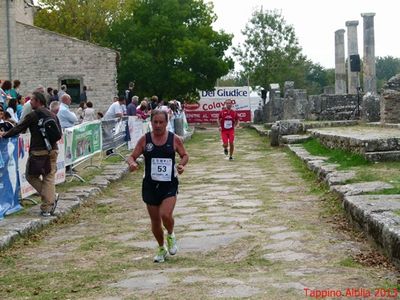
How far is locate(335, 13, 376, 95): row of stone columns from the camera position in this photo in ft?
116

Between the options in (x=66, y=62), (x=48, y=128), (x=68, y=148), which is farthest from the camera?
(x=66, y=62)

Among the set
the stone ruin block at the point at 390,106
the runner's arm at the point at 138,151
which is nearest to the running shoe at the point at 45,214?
the runner's arm at the point at 138,151

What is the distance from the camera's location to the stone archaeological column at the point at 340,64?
131 feet

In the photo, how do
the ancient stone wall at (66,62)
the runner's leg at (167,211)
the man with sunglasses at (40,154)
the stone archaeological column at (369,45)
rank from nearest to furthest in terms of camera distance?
the runner's leg at (167,211), the man with sunglasses at (40,154), the ancient stone wall at (66,62), the stone archaeological column at (369,45)

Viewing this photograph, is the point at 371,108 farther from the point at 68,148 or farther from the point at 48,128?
the point at 48,128

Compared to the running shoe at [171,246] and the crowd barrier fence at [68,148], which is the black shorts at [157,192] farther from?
the crowd barrier fence at [68,148]

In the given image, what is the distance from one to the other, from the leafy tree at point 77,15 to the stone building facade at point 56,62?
16401mm

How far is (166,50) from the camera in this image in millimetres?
38188

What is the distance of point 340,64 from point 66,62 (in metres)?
15.8

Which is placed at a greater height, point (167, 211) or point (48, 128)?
point (48, 128)

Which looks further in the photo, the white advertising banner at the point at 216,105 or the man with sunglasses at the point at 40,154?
the white advertising banner at the point at 216,105

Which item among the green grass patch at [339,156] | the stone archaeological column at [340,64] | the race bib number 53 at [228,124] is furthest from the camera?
the stone archaeological column at [340,64]

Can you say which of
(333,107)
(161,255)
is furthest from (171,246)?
(333,107)

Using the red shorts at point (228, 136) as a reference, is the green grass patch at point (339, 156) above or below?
below
